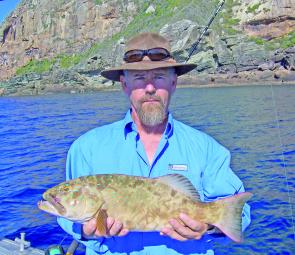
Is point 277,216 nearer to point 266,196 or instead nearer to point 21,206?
point 266,196

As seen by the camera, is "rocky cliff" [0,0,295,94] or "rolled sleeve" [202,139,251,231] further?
"rocky cliff" [0,0,295,94]

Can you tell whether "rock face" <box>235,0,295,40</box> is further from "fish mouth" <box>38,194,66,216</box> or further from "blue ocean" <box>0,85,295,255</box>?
"fish mouth" <box>38,194,66,216</box>

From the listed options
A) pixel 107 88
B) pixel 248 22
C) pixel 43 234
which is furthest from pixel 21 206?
pixel 248 22

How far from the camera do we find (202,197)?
3660 millimetres

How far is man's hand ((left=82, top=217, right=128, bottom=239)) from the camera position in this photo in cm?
324

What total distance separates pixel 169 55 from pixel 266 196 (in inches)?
382

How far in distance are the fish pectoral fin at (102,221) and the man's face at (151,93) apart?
2.81 ft


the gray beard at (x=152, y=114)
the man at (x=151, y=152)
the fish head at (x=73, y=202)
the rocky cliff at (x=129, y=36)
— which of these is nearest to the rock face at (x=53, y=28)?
the rocky cliff at (x=129, y=36)

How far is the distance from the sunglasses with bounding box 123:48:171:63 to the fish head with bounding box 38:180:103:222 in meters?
1.18

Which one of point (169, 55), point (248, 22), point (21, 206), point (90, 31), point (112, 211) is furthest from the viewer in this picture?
point (90, 31)

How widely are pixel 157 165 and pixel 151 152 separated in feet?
0.46

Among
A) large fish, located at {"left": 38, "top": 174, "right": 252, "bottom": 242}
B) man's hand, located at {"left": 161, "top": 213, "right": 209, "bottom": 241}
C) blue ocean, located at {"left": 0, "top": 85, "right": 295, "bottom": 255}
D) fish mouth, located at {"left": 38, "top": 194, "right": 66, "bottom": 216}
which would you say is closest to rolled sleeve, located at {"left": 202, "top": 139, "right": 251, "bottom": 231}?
large fish, located at {"left": 38, "top": 174, "right": 252, "bottom": 242}

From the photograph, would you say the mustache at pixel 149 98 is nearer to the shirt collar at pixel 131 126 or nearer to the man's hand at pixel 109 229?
the shirt collar at pixel 131 126

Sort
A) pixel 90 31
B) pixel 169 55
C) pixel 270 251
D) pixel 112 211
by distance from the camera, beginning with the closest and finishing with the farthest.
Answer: pixel 112 211 < pixel 169 55 < pixel 270 251 < pixel 90 31
